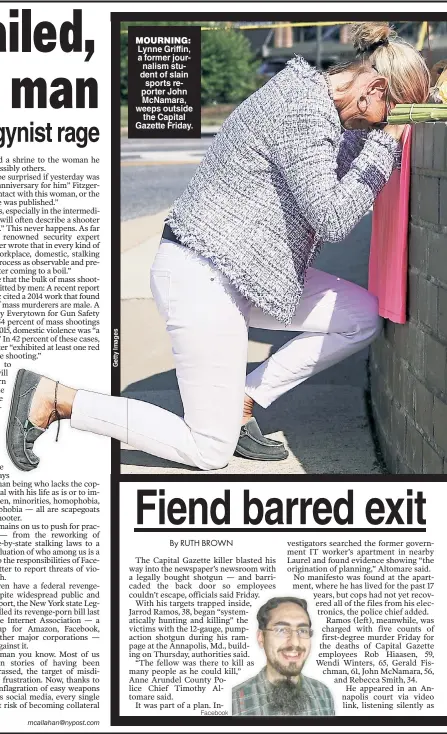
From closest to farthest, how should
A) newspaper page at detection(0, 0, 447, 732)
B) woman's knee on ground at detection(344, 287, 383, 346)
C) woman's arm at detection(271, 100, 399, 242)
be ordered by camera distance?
newspaper page at detection(0, 0, 447, 732) → woman's arm at detection(271, 100, 399, 242) → woman's knee on ground at detection(344, 287, 383, 346)

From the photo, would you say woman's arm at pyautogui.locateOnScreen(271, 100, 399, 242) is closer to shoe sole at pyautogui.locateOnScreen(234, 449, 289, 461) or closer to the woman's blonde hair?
the woman's blonde hair

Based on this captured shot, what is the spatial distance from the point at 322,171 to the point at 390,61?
42 centimetres

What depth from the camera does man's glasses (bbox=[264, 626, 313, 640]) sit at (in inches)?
109

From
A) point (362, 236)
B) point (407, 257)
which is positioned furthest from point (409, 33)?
point (407, 257)

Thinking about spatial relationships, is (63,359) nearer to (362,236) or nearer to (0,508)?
(0,508)

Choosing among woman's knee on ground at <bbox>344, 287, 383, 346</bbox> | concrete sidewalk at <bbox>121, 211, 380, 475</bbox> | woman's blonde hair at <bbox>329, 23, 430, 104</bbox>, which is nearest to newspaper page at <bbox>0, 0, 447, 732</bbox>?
woman's blonde hair at <bbox>329, 23, 430, 104</bbox>

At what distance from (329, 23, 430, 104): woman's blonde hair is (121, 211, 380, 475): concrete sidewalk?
1171 millimetres

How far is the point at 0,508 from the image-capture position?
283cm

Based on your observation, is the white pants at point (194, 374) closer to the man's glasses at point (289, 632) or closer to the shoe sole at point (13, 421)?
the shoe sole at point (13, 421)

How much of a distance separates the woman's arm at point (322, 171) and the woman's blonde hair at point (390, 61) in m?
0.23

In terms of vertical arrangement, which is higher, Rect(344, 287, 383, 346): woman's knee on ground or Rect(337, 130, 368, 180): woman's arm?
Rect(337, 130, 368, 180): woman's arm

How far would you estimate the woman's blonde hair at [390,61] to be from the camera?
3.04 metres

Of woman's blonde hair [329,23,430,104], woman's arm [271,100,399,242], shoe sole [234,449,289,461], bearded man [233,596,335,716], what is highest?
woman's blonde hair [329,23,430,104]

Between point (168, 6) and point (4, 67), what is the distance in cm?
42
